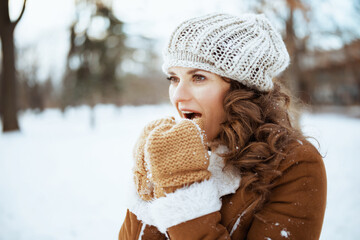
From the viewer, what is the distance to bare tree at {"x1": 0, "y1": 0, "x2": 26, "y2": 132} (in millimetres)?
10242

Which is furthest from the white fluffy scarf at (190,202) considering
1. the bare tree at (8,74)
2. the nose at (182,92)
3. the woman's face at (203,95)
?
the bare tree at (8,74)

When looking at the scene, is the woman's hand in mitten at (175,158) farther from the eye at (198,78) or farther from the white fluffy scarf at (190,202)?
the eye at (198,78)

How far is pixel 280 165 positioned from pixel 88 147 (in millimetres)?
8637

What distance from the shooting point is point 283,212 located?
110 centimetres

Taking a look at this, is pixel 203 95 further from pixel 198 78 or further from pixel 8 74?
pixel 8 74

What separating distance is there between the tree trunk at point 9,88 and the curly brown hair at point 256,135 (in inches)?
485

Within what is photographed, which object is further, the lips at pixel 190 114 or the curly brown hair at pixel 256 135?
the lips at pixel 190 114

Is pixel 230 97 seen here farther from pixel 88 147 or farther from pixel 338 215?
pixel 88 147

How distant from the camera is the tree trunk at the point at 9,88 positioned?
1058 cm

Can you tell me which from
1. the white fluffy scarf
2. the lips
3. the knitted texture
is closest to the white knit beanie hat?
the lips

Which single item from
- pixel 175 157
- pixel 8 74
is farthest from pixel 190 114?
pixel 8 74

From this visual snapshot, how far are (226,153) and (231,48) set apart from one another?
1.89 feet

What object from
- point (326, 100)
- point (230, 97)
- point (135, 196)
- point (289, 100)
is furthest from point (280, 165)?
point (326, 100)

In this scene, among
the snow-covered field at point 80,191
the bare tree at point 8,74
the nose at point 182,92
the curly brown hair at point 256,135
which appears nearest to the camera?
the curly brown hair at point 256,135
